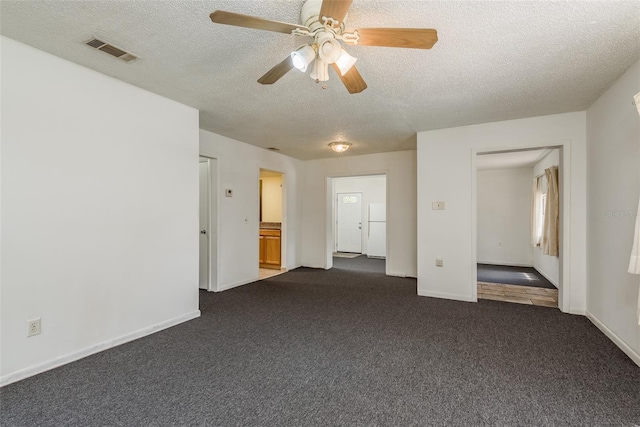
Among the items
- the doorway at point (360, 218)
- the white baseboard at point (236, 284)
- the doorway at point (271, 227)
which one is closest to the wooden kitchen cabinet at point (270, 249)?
the doorway at point (271, 227)

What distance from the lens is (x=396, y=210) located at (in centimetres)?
551

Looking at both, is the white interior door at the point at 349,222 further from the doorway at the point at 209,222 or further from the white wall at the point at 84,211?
the white wall at the point at 84,211

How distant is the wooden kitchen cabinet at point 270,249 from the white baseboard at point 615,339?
485cm

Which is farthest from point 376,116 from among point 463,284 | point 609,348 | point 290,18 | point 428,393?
point 609,348

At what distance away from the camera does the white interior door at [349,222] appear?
8.58m

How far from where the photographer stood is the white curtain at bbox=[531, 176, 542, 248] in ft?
19.2

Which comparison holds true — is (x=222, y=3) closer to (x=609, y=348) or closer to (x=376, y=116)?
(x=376, y=116)

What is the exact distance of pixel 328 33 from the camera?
1604 mm

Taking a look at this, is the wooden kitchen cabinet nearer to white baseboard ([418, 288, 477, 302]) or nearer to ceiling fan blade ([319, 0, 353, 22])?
white baseboard ([418, 288, 477, 302])

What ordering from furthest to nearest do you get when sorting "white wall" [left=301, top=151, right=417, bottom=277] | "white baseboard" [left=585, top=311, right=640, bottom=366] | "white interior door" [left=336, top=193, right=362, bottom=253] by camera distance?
"white interior door" [left=336, top=193, right=362, bottom=253] < "white wall" [left=301, top=151, right=417, bottom=277] < "white baseboard" [left=585, top=311, right=640, bottom=366]

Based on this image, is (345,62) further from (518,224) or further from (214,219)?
(518,224)

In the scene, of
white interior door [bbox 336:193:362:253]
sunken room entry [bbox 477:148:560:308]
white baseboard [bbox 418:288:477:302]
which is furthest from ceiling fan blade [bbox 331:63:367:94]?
white interior door [bbox 336:193:362:253]

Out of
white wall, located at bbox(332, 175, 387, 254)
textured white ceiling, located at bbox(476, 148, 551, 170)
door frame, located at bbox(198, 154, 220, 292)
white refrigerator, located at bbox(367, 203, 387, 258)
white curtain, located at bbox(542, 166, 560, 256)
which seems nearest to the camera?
door frame, located at bbox(198, 154, 220, 292)

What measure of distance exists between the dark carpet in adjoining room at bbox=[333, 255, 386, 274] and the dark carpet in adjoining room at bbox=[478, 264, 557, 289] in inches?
79.0
